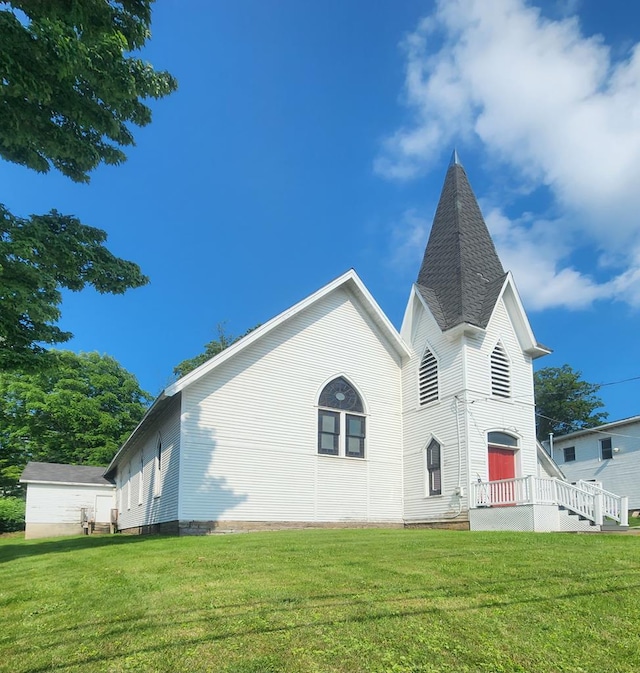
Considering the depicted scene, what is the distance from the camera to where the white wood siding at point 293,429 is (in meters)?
16.4

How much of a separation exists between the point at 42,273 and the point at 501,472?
14.6m

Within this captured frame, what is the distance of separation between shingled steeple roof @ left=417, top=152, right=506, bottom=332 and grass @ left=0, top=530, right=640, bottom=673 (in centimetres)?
1153

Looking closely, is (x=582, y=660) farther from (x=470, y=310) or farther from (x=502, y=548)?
(x=470, y=310)

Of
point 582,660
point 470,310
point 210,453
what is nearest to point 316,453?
point 210,453

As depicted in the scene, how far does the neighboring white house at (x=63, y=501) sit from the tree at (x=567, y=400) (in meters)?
34.3

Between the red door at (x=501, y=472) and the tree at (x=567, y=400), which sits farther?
the tree at (x=567, y=400)

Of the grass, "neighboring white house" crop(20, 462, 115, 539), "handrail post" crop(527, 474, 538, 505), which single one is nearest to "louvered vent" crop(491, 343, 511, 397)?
"handrail post" crop(527, 474, 538, 505)

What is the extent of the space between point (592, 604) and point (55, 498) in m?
28.5

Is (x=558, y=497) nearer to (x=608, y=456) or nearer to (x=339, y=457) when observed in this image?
(x=339, y=457)

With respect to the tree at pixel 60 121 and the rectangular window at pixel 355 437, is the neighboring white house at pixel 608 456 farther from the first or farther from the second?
the tree at pixel 60 121

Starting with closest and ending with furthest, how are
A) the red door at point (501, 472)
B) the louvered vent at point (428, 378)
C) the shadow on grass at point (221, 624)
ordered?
the shadow on grass at point (221, 624) → the red door at point (501, 472) → the louvered vent at point (428, 378)

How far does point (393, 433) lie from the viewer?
20.3m

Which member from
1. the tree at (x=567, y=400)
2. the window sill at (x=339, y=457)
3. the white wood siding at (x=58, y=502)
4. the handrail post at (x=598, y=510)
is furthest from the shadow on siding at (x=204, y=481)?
the tree at (x=567, y=400)

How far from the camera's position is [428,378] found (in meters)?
20.1
